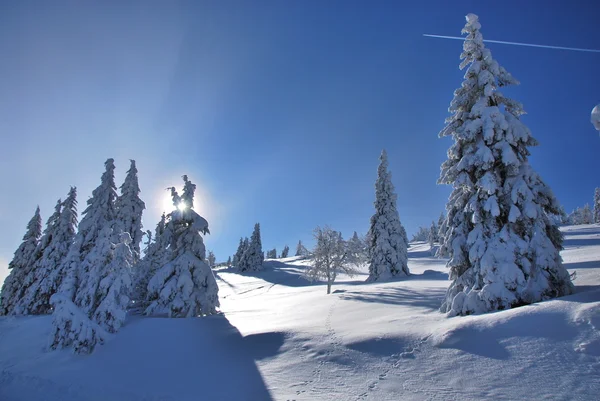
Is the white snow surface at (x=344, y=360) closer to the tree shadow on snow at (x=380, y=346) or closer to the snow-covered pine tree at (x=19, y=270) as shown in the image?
the tree shadow on snow at (x=380, y=346)

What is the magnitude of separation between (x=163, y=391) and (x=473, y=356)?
29.7ft

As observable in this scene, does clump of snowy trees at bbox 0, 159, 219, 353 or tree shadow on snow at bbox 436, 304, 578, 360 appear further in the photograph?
clump of snowy trees at bbox 0, 159, 219, 353

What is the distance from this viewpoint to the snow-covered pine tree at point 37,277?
2480 centimetres

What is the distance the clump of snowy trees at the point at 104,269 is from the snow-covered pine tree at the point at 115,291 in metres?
0.04

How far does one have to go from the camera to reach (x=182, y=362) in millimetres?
11102

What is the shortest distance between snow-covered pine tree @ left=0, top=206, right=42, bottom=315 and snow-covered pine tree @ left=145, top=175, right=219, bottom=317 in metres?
19.0

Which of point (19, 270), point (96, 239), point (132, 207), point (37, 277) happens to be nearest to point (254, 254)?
point (132, 207)

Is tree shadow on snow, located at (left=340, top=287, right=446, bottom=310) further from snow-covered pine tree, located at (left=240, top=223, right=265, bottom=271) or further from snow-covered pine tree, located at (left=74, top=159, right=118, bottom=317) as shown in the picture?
snow-covered pine tree, located at (left=240, top=223, right=265, bottom=271)

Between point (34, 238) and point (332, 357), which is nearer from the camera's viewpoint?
point (332, 357)

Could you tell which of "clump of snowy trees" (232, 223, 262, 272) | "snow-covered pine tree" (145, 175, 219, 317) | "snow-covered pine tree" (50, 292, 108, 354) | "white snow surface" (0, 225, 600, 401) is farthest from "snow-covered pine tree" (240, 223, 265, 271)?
"snow-covered pine tree" (50, 292, 108, 354)

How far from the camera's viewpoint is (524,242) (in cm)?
1024

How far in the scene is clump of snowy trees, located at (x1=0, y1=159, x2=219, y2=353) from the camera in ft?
48.9

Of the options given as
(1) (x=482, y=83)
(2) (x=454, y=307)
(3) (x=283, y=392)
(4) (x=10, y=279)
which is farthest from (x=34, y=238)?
(1) (x=482, y=83)

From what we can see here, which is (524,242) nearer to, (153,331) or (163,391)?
(163,391)
